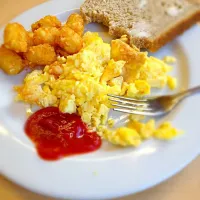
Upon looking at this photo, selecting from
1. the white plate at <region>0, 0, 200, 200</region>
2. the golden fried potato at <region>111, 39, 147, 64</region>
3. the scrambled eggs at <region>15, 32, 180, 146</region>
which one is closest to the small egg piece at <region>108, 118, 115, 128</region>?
the scrambled eggs at <region>15, 32, 180, 146</region>

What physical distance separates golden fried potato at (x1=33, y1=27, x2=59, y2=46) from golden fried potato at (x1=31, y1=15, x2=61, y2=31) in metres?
0.06

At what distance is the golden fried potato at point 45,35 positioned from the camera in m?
1.71

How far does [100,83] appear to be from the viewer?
1.54 meters

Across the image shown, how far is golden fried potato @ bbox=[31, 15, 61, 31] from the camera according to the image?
5.84ft

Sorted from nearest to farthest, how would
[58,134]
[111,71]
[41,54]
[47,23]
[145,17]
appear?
[58,134] → [111,71] → [41,54] → [47,23] → [145,17]

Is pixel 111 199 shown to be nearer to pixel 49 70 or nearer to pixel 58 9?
pixel 49 70

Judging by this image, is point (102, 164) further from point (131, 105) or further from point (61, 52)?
point (61, 52)

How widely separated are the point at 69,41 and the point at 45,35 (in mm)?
127

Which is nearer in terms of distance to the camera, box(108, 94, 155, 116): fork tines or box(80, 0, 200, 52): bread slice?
box(108, 94, 155, 116): fork tines

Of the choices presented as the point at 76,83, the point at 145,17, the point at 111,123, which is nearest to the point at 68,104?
the point at 76,83

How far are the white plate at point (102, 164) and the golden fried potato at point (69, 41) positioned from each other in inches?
16.0

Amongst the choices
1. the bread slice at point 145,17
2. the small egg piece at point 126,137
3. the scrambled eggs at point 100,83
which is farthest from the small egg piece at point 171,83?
the small egg piece at point 126,137

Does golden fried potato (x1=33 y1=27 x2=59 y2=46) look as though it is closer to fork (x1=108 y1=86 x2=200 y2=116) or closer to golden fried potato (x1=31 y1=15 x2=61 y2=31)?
golden fried potato (x1=31 y1=15 x2=61 y2=31)

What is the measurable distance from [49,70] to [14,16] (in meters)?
0.69
